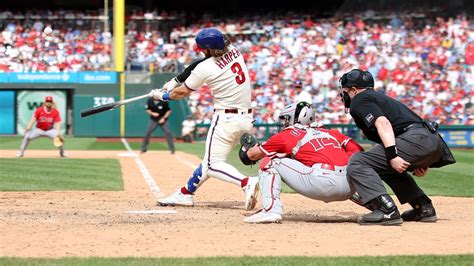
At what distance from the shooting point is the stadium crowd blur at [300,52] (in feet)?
95.9

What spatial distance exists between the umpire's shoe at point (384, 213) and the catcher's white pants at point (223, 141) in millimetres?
1708

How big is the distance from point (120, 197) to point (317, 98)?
20.7 metres

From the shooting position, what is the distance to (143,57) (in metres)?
34.1

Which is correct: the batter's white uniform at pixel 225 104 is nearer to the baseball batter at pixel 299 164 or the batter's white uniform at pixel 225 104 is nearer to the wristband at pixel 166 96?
the wristband at pixel 166 96

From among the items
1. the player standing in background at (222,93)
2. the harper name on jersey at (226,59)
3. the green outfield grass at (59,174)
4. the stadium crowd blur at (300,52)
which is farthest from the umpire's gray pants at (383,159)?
the stadium crowd blur at (300,52)

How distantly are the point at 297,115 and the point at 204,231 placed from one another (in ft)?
4.89

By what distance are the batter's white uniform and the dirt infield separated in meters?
0.48

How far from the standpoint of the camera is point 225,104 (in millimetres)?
8234

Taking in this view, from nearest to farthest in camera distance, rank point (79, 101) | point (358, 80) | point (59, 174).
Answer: point (358, 80) < point (59, 174) < point (79, 101)

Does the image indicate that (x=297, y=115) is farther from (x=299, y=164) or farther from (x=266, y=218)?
(x=266, y=218)

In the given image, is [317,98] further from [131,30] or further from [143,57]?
[131,30]

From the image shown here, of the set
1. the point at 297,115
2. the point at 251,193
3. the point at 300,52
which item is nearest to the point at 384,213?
the point at 297,115

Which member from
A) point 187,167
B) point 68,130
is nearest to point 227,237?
point 187,167

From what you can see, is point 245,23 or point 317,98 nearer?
point 317,98
